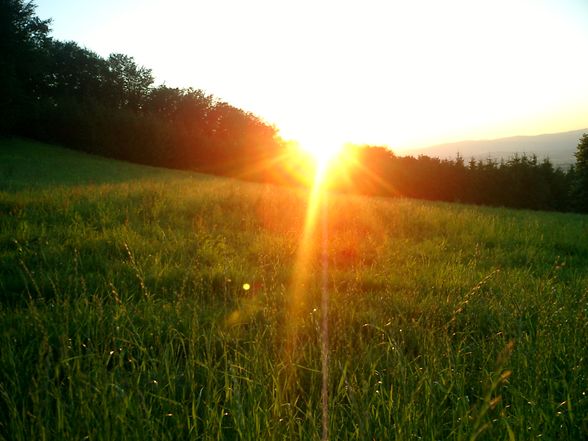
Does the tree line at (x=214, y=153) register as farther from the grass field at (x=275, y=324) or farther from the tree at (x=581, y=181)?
the grass field at (x=275, y=324)

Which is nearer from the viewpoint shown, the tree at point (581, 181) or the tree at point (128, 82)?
the tree at point (581, 181)

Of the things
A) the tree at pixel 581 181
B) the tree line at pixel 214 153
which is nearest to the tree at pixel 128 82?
the tree line at pixel 214 153

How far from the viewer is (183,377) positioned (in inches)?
103

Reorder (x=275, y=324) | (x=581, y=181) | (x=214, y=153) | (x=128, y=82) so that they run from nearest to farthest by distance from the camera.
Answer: (x=275, y=324), (x=581, y=181), (x=214, y=153), (x=128, y=82)

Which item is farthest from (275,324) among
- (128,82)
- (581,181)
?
(128,82)

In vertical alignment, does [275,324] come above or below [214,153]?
below

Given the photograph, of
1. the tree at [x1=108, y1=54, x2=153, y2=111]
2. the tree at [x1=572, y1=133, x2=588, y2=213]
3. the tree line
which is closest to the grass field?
the tree line

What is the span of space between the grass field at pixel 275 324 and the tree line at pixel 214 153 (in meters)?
29.3

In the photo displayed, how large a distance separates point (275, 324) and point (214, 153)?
44504 mm

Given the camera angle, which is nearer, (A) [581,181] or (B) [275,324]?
(B) [275,324]

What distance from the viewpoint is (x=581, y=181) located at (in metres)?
38.9

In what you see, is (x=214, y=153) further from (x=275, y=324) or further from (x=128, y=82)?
(x=275, y=324)

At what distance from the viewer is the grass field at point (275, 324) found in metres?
2.03

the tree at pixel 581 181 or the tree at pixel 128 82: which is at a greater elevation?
the tree at pixel 128 82
